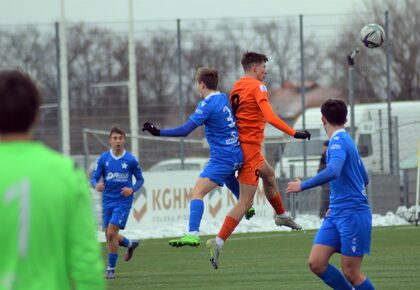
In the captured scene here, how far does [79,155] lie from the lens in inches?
1015

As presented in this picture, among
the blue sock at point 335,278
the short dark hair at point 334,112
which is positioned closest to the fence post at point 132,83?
the blue sock at point 335,278

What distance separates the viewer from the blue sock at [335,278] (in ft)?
28.2

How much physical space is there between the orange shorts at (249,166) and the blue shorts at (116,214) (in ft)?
9.43

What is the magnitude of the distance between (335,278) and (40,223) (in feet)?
16.1

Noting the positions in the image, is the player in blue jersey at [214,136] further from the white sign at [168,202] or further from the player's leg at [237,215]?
the white sign at [168,202]

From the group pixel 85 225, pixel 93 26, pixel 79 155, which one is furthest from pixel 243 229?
pixel 85 225

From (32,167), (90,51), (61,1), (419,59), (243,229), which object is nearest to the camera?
(32,167)

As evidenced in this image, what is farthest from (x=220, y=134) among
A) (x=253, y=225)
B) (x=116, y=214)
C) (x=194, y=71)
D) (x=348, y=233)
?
(x=194, y=71)

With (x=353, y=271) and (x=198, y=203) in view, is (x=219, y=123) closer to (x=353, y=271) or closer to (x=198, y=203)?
(x=198, y=203)

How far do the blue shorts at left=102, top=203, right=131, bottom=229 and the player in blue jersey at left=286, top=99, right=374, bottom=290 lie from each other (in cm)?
624

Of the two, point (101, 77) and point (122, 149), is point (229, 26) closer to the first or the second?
point (101, 77)

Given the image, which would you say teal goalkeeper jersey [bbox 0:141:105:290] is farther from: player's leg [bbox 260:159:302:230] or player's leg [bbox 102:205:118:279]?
player's leg [bbox 102:205:118:279]

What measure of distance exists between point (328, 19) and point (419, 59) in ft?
70.3

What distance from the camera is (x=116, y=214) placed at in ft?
47.8
